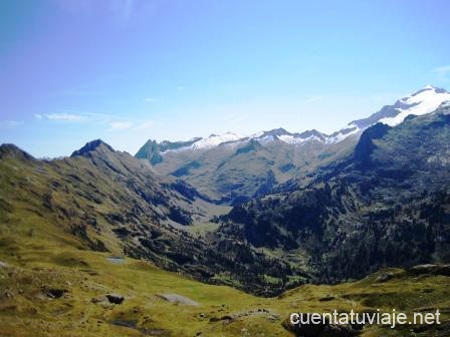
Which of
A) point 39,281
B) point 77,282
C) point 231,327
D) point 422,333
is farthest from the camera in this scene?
point 77,282

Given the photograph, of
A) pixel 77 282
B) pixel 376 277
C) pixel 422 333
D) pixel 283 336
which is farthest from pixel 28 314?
pixel 376 277

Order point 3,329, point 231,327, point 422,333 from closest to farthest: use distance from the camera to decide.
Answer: point 422,333
point 3,329
point 231,327

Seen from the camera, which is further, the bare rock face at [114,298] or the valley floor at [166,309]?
the bare rock face at [114,298]

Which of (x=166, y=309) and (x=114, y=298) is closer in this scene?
(x=166, y=309)

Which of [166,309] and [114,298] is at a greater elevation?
[114,298]

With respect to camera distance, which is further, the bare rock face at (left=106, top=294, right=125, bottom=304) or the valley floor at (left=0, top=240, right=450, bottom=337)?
the bare rock face at (left=106, top=294, right=125, bottom=304)

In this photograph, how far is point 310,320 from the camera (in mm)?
96375

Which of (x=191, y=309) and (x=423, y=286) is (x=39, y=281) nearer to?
(x=191, y=309)

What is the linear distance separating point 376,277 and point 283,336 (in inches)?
2540

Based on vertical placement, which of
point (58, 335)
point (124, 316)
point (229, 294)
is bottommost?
point (229, 294)

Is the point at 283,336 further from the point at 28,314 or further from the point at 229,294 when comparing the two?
the point at 229,294

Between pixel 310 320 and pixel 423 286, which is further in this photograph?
pixel 423 286

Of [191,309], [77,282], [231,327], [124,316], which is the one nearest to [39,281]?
[77,282]

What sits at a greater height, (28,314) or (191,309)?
(28,314)
